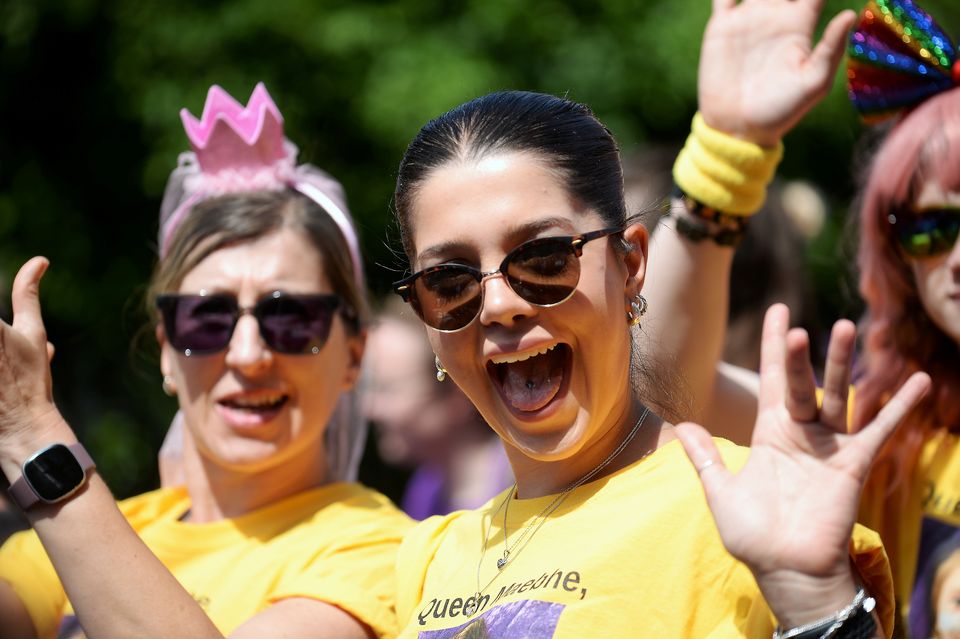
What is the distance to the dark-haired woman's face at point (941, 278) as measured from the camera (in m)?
2.79

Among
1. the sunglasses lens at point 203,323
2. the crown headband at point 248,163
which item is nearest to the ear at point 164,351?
the sunglasses lens at point 203,323

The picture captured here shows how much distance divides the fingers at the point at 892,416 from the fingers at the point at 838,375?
40mm

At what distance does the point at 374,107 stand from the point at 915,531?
3.86m

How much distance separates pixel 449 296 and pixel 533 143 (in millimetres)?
295

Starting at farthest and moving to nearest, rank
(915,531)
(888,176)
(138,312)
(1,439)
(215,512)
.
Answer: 1. (138,312)
2. (215,512)
3. (888,176)
4. (915,531)
5. (1,439)

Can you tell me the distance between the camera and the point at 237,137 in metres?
3.34

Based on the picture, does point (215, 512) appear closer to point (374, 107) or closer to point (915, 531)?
point (915, 531)

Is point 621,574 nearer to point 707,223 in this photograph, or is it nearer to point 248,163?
point 707,223

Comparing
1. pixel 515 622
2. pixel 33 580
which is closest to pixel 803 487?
pixel 515 622

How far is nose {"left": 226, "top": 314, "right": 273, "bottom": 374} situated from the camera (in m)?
3.01

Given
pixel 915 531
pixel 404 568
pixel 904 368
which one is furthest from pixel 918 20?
pixel 404 568

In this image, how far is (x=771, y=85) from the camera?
2.69m

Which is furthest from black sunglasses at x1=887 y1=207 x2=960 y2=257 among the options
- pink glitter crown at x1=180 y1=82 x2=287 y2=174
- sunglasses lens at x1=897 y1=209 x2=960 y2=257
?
pink glitter crown at x1=180 y1=82 x2=287 y2=174

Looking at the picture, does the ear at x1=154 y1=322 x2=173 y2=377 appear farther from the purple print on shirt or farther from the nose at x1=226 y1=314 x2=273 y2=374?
the purple print on shirt
